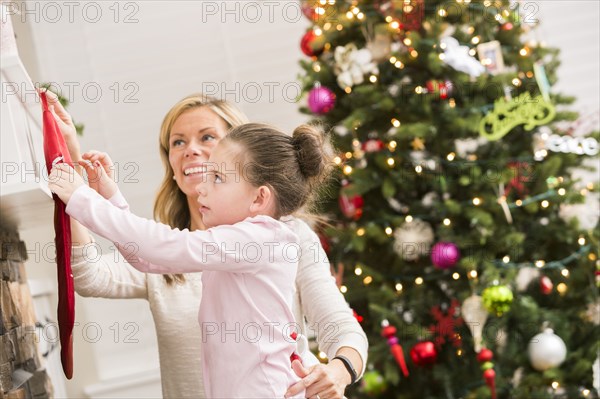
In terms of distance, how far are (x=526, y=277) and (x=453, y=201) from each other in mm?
748

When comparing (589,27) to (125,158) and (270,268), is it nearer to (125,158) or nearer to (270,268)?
(125,158)

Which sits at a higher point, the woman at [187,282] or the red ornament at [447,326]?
the woman at [187,282]

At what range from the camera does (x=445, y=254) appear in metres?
2.71

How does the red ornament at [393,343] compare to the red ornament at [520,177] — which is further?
the red ornament at [520,177]

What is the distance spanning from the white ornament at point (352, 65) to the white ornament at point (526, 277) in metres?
1.01

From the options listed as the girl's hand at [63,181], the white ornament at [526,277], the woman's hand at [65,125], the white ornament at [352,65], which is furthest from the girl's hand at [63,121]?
the white ornament at [526,277]

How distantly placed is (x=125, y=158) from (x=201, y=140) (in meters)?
1.24

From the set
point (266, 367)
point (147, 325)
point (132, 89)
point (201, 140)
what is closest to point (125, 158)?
point (132, 89)

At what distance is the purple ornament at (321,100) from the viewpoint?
9.24 ft

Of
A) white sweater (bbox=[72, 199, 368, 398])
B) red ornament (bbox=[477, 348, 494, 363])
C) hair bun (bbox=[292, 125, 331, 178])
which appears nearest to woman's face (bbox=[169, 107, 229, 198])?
white sweater (bbox=[72, 199, 368, 398])

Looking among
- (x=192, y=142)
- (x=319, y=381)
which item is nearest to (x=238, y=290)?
(x=319, y=381)

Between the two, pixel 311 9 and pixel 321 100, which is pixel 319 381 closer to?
Result: pixel 321 100

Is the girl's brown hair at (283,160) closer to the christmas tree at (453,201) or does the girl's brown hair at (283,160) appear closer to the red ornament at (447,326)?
the christmas tree at (453,201)

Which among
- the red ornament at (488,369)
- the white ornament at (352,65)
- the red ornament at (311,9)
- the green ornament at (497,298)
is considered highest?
the red ornament at (311,9)
